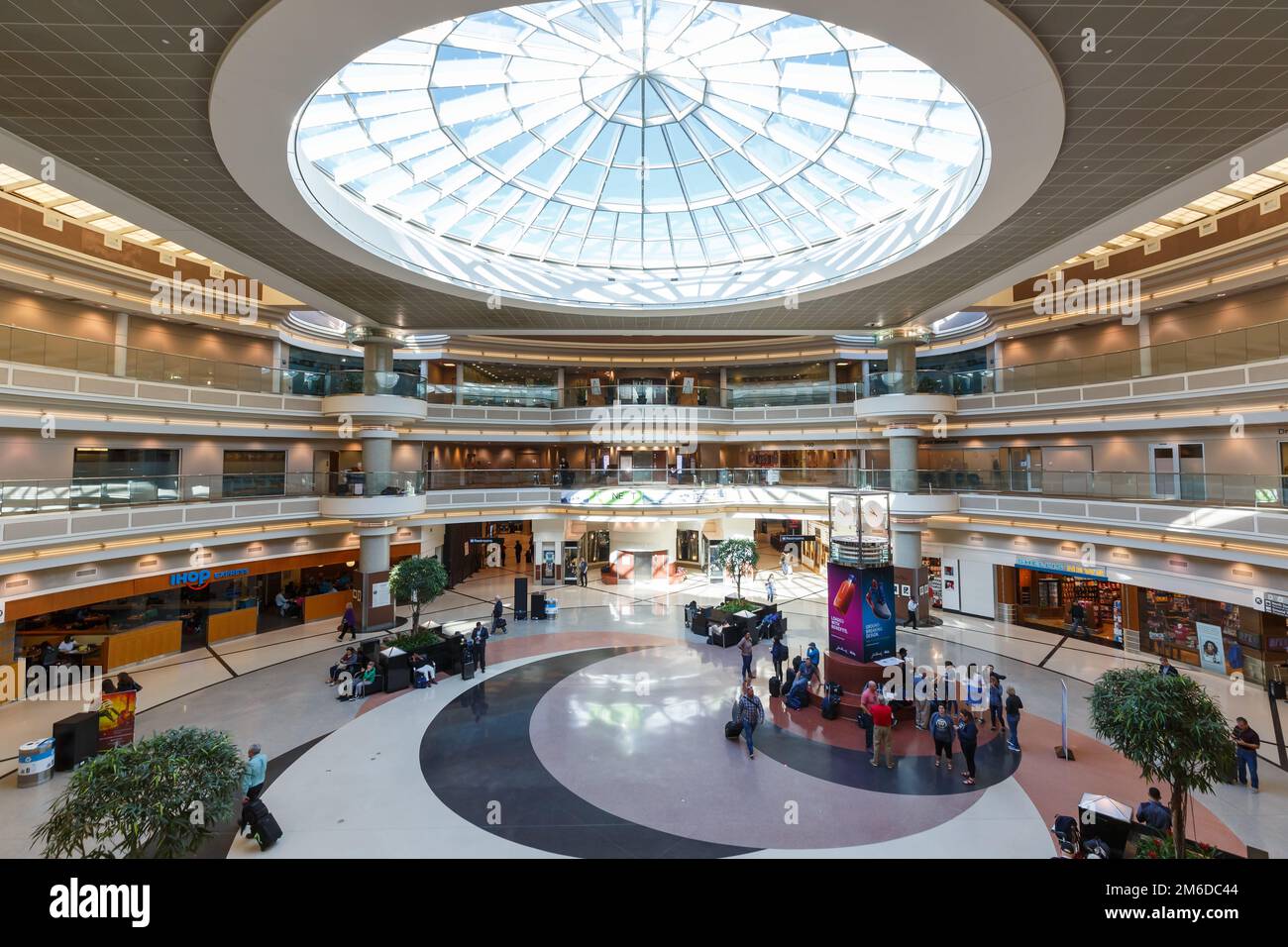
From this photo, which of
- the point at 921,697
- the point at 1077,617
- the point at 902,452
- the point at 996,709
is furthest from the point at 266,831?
the point at 1077,617

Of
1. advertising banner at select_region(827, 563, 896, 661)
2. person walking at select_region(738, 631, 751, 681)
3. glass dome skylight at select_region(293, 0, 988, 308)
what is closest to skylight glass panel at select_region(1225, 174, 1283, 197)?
glass dome skylight at select_region(293, 0, 988, 308)

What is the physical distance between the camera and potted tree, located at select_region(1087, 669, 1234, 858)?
730cm

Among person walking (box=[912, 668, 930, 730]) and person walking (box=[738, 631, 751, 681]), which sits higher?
person walking (box=[738, 631, 751, 681])

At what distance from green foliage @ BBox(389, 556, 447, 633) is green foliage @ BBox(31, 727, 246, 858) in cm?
1144

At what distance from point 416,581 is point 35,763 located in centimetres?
927

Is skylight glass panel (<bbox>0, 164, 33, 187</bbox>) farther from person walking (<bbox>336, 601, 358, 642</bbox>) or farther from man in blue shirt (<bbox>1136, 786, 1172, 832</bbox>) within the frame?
man in blue shirt (<bbox>1136, 786, 1172, 832</bbox>)

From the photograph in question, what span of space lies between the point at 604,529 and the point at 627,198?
20.9 meters

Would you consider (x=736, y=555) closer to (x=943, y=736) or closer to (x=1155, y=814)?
(x=943, y=736)

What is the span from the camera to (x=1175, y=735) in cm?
737

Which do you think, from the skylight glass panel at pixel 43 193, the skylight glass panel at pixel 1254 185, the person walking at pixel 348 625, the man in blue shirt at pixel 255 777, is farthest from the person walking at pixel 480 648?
the skylight glass panel at pixel 1254 185

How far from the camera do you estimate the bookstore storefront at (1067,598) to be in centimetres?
2114
